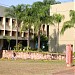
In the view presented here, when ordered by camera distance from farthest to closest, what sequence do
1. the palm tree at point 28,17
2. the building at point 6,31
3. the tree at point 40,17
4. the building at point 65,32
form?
the building at point 6,31, the building at point 65,32, the palm tree at point 28,17, the tree at point 40,17

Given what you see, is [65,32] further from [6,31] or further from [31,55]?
[6,31]

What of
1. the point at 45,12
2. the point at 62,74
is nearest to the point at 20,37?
the point at 45,12

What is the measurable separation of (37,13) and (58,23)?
6.32 metres

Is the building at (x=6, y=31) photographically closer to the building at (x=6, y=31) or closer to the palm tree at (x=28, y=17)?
the building at (x=6, y=31)

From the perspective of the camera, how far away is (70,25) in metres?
44.6

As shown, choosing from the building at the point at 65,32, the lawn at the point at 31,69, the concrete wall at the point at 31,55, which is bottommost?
the concrete wall at the point at 31,55

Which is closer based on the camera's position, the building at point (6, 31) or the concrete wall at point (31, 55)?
the concrete wall at point (31, 55)

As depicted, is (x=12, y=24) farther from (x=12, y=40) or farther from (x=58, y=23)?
(x=58, y=23)

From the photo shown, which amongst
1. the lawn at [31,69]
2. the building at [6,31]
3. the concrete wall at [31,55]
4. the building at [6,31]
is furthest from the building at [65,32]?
the lawn at [31,69]

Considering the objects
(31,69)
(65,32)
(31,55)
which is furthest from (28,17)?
(31,69)

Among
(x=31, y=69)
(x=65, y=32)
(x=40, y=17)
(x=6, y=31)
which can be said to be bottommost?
(x=31, y=69)

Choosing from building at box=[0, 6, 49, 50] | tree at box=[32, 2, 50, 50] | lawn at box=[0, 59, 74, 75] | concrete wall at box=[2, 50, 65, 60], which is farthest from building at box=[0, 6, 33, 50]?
lawn at box=[0, 59, 74, 75]

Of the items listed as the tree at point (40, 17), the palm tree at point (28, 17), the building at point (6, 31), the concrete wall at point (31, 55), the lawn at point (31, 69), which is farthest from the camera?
the building at point (6, 31)

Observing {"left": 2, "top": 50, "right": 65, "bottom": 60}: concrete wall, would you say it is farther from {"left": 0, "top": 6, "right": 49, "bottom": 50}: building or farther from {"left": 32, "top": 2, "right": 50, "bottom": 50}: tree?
{"left": 0, "top": 6, "right": 49, "bottom": 50}: building
